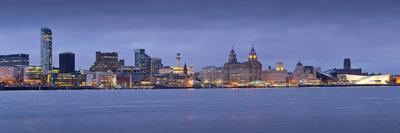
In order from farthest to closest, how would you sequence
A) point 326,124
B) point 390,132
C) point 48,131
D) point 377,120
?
point 377,120 → point 326,124 → point 48,131 → point 390,132

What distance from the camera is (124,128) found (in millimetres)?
41375

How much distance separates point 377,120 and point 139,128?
17611 millimetres

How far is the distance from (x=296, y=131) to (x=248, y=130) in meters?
2.94

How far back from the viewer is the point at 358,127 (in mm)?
40844

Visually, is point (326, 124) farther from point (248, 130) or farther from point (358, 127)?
point (248, 130)

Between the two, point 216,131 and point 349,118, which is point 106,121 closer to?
point 216,131

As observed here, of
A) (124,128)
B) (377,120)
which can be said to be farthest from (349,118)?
(124,128)

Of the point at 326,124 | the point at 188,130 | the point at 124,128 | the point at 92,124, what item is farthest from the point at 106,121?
the point at 326,124

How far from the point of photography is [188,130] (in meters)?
39.9

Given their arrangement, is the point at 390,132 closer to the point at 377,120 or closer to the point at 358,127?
the point at 358,127

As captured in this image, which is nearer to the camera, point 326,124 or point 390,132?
point 390,132

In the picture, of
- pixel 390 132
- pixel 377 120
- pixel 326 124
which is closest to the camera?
pixel 390 132

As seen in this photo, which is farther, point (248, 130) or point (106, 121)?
point (106, 121)

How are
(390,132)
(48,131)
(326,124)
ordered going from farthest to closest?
1. (326,124)
2. (48,131)
3. (390,132)
